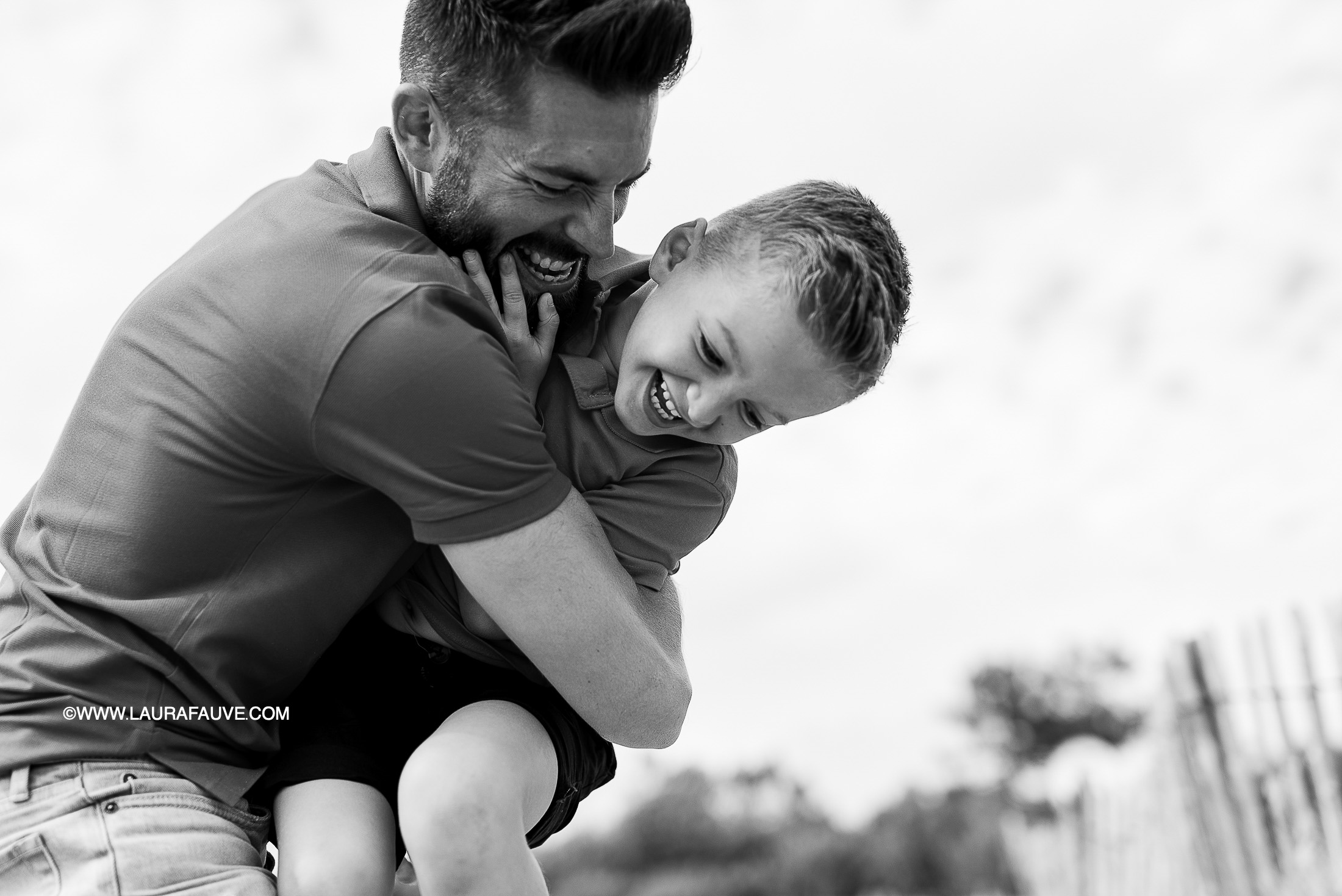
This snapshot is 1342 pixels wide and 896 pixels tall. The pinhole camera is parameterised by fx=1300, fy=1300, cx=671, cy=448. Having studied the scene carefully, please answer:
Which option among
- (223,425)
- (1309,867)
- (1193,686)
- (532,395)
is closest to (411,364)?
(223,425)

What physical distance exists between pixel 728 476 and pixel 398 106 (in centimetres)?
93

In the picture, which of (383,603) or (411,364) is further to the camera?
(383,603)

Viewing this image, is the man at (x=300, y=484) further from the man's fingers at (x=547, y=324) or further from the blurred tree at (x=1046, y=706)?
the blurred tree at (x=1046, y=706)

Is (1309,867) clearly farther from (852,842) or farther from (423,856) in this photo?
(852,842)

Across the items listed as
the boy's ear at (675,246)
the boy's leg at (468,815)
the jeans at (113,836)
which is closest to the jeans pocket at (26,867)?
the jeans at (113,836)

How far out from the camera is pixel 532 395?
2.33 meters

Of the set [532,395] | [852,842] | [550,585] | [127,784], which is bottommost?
[852,842]

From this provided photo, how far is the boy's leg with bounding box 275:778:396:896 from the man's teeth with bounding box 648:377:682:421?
839 millimetres

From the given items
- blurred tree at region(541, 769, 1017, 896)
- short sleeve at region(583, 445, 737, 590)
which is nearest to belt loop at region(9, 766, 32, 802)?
short sleeve at region(583, 445, 737, 590)

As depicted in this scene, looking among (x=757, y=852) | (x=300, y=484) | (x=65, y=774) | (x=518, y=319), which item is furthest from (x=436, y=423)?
(x=757, y=852)

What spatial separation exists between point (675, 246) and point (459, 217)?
0.52m

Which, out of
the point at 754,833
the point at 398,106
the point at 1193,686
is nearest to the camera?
the point at 398,106

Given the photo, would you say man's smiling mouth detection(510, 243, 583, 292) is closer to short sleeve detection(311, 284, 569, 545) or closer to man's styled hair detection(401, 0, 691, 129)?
man's styled hair detection(401, 0, 691, 129)

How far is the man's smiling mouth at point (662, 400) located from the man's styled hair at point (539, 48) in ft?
1.71
